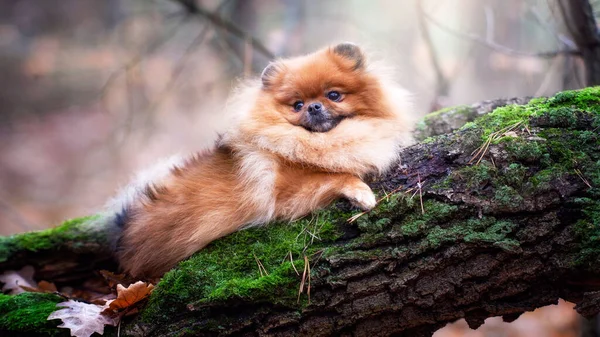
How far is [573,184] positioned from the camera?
226cm

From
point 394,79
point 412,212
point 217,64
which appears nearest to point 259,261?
point 412,212

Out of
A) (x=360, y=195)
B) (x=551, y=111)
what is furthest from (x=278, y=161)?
(x=551, y=111)

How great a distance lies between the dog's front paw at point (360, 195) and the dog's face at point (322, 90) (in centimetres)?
66

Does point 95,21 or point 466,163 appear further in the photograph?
point 95,21

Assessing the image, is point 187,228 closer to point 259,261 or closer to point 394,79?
point 259,261

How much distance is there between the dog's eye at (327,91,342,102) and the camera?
133 inches

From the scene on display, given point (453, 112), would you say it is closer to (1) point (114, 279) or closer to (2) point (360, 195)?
(2) point (360, 195)

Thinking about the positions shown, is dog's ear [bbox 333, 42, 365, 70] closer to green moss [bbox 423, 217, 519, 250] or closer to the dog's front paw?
the dog's front paw

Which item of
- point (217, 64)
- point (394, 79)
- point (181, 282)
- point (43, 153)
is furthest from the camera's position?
point (43, 153)

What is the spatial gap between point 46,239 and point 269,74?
216 centimetres

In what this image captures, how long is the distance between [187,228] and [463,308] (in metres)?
1.59

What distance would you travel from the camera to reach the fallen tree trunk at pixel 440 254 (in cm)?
223

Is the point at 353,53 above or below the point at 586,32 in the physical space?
below

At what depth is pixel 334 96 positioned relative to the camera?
11.1 feet
